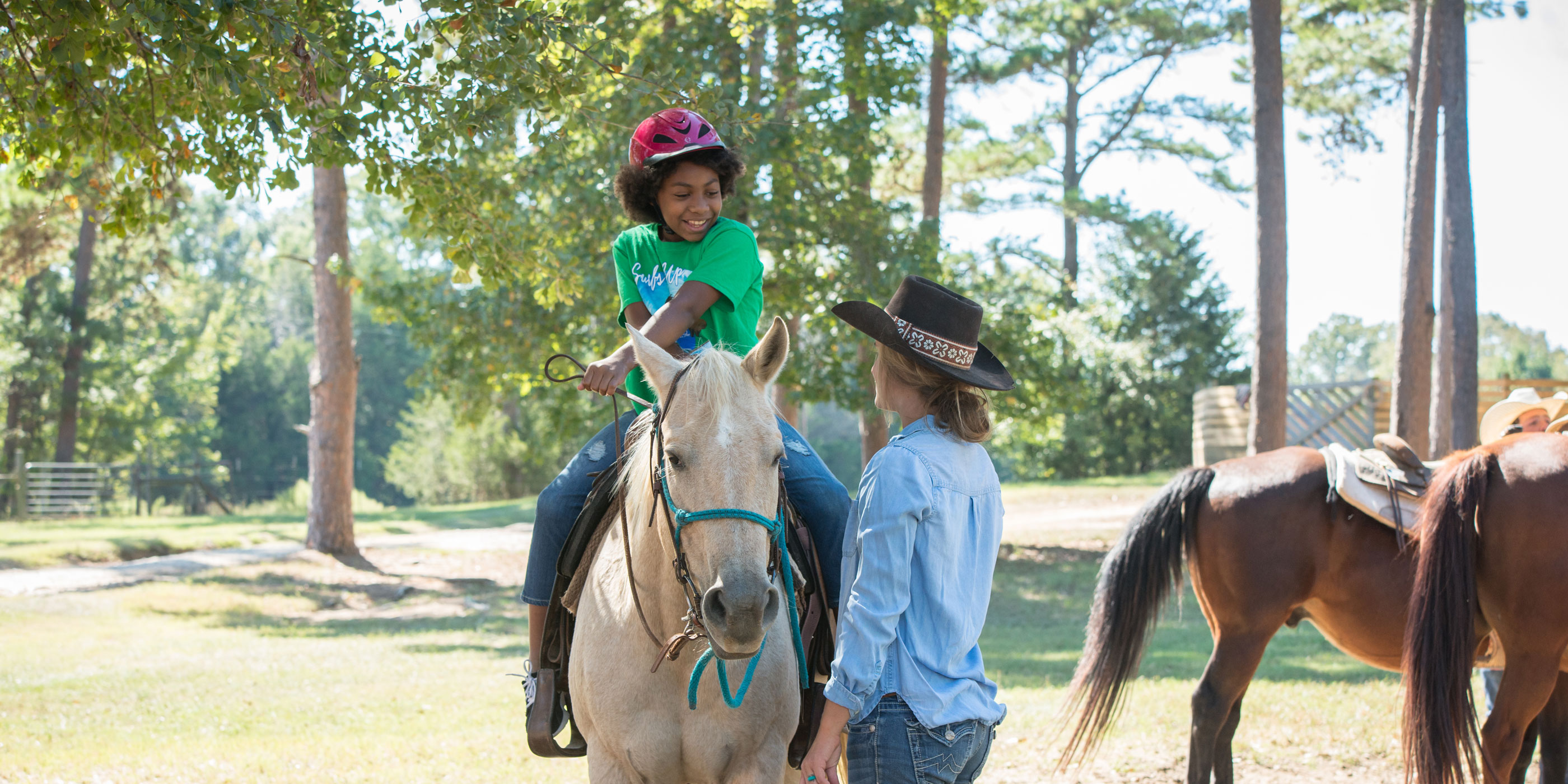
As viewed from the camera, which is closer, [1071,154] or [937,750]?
[937,750]

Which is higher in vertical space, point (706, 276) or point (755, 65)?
point (755, 65)

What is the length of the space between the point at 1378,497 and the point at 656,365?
13.8 ft

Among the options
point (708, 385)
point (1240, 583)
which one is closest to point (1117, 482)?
point (1240, 583)

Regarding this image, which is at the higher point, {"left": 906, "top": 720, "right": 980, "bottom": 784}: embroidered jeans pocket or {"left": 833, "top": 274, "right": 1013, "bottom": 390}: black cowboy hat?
{"left": 833, "top": 274, "right": 1013, "bottom": 390}: black cowboy hat

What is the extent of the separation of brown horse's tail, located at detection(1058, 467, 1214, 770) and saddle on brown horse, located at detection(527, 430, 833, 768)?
8.61 feet

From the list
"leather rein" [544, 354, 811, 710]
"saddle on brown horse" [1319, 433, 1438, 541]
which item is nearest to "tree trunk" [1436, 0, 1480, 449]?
"saddle on brown horse" [1319, 433, 1438, 541]

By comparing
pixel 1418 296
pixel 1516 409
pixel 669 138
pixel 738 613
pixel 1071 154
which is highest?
pixel 1071 154

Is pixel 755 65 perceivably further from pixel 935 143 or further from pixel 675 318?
pixel 675 318

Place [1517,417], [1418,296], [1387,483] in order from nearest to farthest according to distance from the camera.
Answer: [1387,483], [1517,417], [1418,296]

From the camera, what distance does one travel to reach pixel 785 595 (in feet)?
10.1

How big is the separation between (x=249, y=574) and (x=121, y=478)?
2228 centimetres

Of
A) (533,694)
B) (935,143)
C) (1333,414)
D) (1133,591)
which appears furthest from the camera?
(1333,414)

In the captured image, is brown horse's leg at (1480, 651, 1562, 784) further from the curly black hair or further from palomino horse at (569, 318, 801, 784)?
the curly black hair

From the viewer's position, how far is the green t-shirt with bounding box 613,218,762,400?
3.35 m
